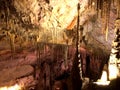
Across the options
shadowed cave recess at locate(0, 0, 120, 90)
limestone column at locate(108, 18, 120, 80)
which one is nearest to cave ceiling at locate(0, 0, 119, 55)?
shadowed cave recess at locate(0, 0, 120, 90)

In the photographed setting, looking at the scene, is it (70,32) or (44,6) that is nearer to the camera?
(44,6)

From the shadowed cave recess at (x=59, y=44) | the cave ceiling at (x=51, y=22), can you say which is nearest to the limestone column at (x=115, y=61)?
the shadowed cave recess at (x=59, y=44)

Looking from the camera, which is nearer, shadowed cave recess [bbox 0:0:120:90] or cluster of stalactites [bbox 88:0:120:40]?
shadowed cave recess [bbox 0:0:120:90]

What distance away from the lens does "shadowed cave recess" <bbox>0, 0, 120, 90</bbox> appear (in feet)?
26.5

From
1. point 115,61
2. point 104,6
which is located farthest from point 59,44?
point 115,61

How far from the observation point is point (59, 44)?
10.5m

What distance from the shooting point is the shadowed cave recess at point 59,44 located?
806cm

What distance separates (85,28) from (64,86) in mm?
3071

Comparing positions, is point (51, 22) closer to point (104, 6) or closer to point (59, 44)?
point (59, 44)

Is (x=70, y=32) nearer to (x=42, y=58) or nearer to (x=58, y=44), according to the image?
(x=58, y=44)

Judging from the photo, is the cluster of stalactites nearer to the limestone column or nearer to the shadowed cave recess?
the shadowed cave recess

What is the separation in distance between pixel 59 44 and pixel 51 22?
5.15 ft

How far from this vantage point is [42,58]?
11016 millimetres

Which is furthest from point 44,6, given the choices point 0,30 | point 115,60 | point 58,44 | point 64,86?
point 64,86
